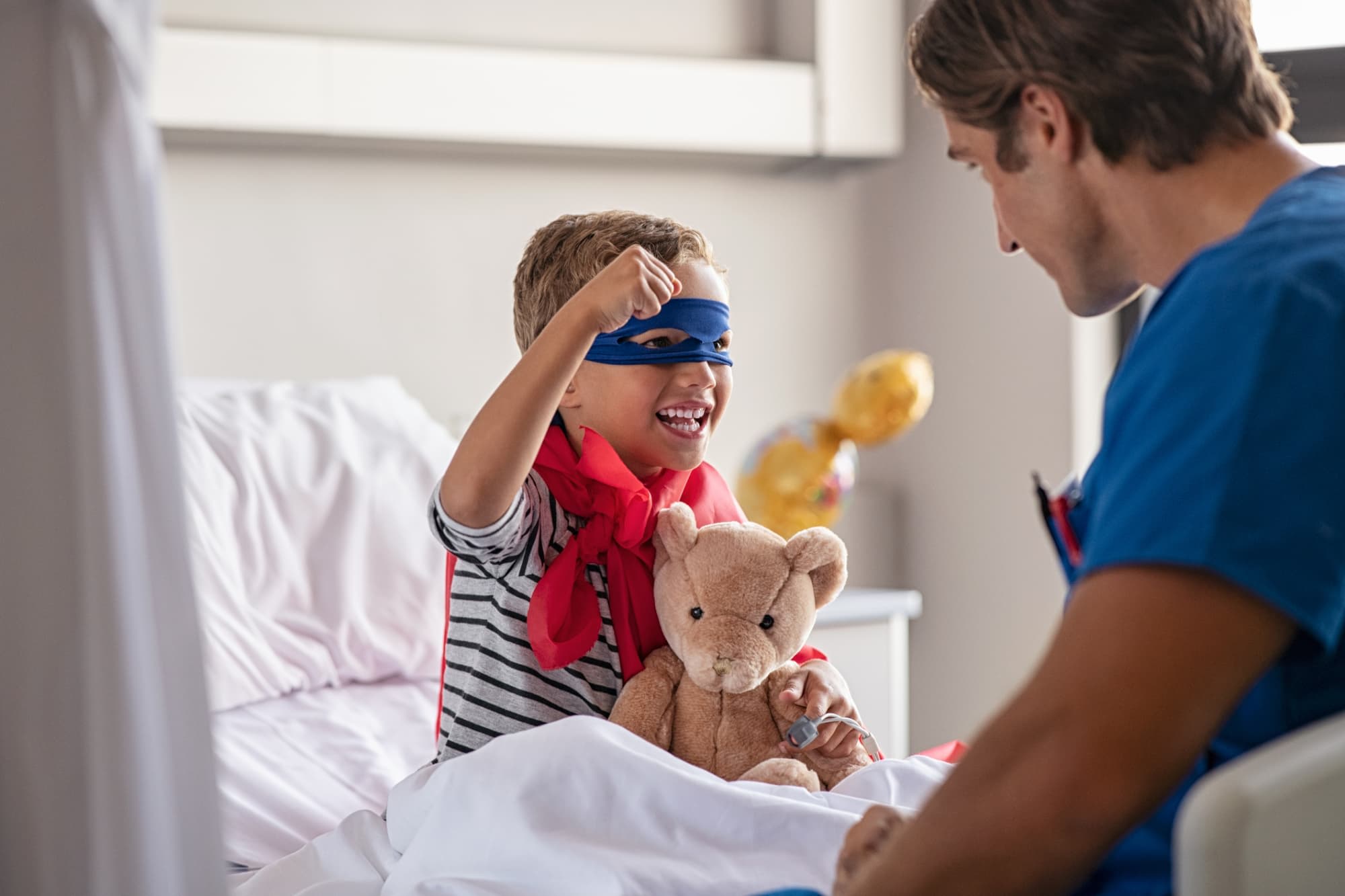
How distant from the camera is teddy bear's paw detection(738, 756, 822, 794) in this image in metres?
1.25

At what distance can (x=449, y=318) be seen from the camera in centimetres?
262

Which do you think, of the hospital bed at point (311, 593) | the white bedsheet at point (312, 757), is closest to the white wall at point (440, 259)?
the hospital bed at point (311, 593)

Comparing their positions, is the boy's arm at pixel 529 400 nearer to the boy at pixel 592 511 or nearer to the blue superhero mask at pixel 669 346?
the boy at pixel 592 511

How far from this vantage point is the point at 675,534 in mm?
1365

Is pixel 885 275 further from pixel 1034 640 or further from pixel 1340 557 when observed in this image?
pixel 1340 557

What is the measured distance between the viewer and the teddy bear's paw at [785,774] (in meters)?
1.25

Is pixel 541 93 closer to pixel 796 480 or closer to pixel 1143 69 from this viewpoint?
pixel 796 480

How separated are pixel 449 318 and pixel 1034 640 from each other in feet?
4.35

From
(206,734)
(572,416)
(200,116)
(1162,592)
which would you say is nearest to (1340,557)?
→ (1162,592)

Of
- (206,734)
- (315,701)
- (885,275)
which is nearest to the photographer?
(206,734)

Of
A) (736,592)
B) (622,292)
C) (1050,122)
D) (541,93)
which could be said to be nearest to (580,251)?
(622,292)

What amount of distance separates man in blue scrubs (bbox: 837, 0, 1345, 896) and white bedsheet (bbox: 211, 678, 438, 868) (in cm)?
95

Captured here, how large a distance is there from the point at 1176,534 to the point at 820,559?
702 millimetres

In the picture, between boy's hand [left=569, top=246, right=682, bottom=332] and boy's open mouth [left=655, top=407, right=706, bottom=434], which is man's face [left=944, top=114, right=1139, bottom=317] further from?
boy's open mouth [left=655, top=407, right=706, bottom=434]
